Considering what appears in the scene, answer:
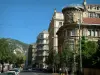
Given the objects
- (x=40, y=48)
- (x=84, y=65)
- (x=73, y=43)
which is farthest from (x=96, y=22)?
(x=40, y=48)

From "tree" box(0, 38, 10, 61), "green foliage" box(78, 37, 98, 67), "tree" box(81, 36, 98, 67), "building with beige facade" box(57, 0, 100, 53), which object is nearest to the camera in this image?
"green foliage" box(78, 37, 98, 67)

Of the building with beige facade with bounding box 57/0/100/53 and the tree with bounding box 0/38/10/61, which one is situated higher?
the building with beige facade with bounding box 57/0/100/53

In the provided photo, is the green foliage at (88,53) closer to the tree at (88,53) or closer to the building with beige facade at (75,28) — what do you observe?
the tree at (88,53)

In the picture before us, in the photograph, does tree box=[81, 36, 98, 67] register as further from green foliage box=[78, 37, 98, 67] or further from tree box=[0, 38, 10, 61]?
tree box=[0, 38, 10, 61]

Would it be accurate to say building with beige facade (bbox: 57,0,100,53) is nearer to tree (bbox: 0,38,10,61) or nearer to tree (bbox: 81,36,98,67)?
tree (bbox: 81,36,98,67)

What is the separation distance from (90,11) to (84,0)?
6704mm

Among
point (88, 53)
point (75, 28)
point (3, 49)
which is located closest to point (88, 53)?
point (88, 53)

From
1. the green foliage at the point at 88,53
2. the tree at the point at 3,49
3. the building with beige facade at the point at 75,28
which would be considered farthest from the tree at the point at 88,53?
the tree at the point at 3,49

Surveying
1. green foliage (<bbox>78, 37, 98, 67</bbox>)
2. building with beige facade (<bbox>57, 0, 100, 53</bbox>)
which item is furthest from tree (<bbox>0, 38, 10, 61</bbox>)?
green foliage (<bbox>78, 37, 98, 67</bbox>)

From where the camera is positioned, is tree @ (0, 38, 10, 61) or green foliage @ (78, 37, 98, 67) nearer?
green foliage @ (78, 37, 98, 67)

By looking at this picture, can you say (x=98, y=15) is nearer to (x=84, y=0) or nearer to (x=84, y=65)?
(x=84, y=0)

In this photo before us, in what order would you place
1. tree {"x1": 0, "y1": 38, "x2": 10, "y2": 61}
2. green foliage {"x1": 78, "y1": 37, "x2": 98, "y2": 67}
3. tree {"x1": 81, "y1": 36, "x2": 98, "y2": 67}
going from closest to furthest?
1. green foliage {"x1": 78, "y1": 37, "x2": 98, "y2": 67}
2. tree {"x1": 81, "y1": 36, "x2": 98, "y2": 67}
3. tree {"x1": 0, "y1": 38, "x2": 10, "y2": 61}

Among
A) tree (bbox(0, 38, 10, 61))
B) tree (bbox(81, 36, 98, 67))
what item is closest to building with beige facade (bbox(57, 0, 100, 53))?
tree (bbox(81, 36, 98, 67))

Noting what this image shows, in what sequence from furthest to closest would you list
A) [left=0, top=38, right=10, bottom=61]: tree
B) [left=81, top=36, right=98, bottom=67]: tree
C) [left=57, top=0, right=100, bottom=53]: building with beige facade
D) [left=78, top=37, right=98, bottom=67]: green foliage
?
[left=57, top=0, right=100, bottom=53]: building with beige facade
[left=0, top=38, right=10, bottom=61]: tree
[left=81, top=36, right=98, bottom=67]: tree
[left=78, top=37, right=98, bottom=67]: green foliage
